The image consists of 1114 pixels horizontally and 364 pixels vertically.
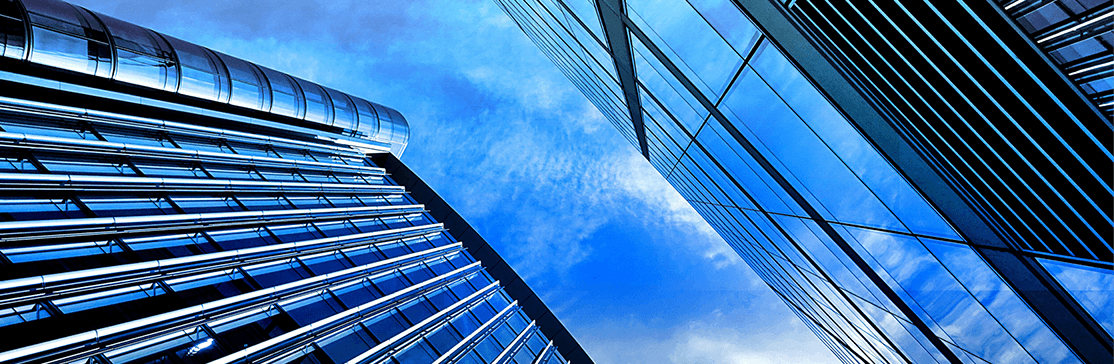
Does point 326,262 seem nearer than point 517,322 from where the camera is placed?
Yes

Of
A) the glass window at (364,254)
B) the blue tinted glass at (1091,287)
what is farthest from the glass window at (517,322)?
the blue tinted glass at (1091,287)

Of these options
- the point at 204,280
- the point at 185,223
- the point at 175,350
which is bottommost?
the point at 175,350

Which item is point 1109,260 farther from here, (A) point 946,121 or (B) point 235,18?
(B) point 235,18

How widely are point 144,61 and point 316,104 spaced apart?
7.08 metres

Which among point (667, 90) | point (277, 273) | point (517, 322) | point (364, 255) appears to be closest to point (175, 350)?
point (277, 273)

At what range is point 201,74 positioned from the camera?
14.7 meters

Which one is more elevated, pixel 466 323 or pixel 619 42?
pixel 466 323

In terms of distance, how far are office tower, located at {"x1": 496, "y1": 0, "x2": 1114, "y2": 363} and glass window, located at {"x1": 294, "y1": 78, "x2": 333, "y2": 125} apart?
41.7ft

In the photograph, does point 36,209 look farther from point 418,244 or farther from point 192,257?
point 418,244

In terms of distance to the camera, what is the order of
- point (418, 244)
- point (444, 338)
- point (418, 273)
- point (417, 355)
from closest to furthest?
point (417, 355) → point (444, 338) → point (418, 273) → point (418, 244)

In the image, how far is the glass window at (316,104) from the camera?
19.5m

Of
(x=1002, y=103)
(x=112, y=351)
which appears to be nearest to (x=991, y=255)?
(x=1002, y=103)

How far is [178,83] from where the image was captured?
1378 cm

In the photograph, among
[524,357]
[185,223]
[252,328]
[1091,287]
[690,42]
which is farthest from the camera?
[524,357]
